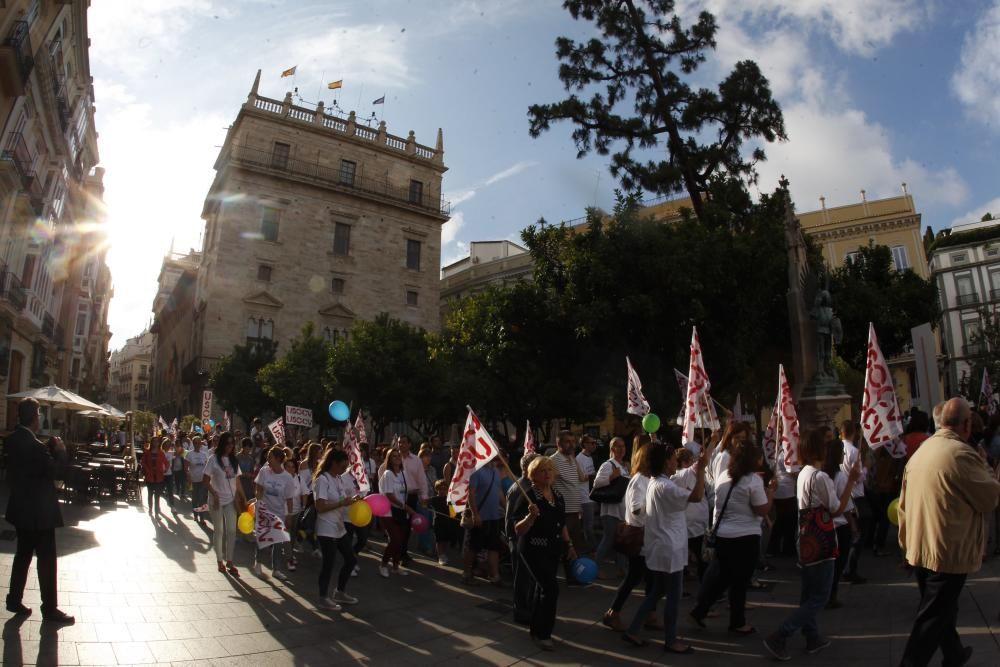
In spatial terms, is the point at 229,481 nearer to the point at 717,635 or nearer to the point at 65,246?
the point at 717,635

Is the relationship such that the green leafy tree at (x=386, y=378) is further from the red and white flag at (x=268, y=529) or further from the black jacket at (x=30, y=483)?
the black jacket at (x=30, y=483)

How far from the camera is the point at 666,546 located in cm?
531

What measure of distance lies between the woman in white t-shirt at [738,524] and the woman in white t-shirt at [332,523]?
363 cm

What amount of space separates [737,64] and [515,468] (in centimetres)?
1314

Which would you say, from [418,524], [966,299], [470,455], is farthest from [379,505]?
[966,299]

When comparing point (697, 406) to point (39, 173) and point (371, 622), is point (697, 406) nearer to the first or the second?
point (371, 622)

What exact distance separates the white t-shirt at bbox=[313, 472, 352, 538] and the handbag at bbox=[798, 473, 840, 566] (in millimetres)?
4424

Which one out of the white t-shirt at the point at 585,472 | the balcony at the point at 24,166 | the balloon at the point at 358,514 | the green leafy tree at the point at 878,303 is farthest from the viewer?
the green leafy tree at the point at 878,303

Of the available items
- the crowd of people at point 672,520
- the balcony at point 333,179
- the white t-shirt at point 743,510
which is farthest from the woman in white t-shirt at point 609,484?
the balcony at point 333,179

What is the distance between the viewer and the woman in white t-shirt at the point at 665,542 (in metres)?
5.27

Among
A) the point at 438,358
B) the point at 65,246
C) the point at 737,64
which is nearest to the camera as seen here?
the point at 737,64

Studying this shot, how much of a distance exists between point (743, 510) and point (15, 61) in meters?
19.7

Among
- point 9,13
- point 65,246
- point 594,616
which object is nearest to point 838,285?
point 594,616

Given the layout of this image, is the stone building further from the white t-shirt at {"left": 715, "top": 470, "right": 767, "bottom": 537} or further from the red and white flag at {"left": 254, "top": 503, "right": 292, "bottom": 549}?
the white t-shirt at {"left": 715, "top": 470, "right": 767, "bottom": 537}
